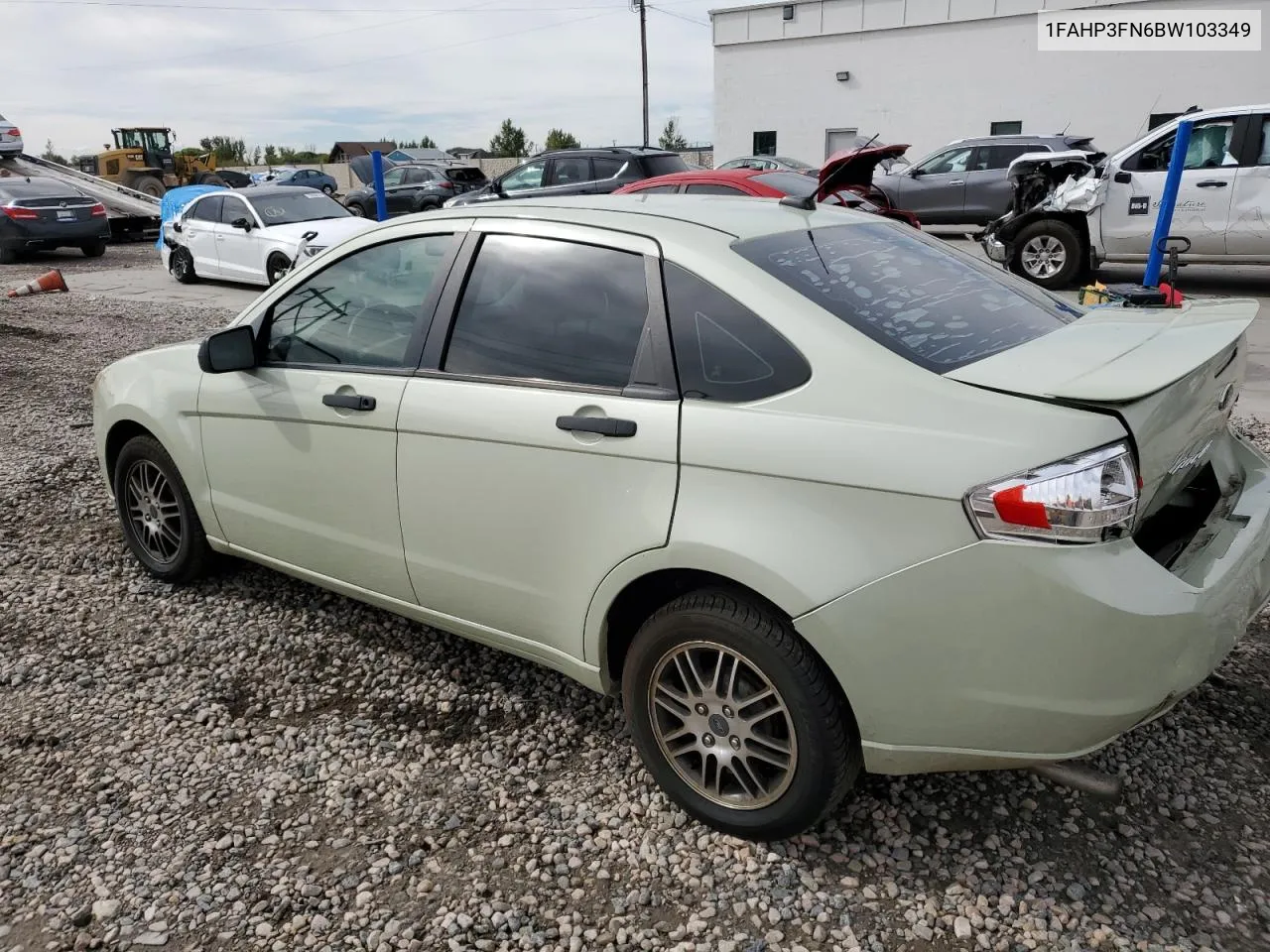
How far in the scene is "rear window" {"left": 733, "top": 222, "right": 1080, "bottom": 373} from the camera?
2.39 metres

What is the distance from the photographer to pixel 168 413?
3.82 m

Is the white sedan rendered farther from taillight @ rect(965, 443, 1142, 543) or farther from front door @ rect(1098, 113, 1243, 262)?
taillight @ rect(965, 443, 1142, 543)

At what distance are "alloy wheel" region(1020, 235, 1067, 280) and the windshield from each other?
31.4ft

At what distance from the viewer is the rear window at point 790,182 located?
1039 centimetres

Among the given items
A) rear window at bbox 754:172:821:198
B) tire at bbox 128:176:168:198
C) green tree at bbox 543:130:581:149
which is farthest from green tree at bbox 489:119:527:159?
rear window at bbox 754:172:821:198

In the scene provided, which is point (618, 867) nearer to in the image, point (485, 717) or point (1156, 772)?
point (485, 717)

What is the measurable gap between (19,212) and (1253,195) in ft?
65.5

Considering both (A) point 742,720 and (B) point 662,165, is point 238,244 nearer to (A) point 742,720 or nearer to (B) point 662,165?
(B) point 662,165

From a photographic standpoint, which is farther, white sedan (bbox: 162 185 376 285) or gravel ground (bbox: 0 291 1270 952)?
white sedan (bbox: 162 185 376 285)

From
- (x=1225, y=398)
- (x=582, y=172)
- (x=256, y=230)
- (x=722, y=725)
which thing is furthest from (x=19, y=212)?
(x=1225, y=398)

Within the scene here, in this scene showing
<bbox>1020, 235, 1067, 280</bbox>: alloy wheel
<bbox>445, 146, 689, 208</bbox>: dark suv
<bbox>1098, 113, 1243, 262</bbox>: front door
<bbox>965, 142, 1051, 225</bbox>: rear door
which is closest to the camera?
<bbox>1098, 113, 1243, 262</bbox>: front door

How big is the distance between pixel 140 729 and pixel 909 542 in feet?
8.55

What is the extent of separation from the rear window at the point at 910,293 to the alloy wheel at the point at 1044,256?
9260 mm

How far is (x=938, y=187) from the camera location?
680 inches
